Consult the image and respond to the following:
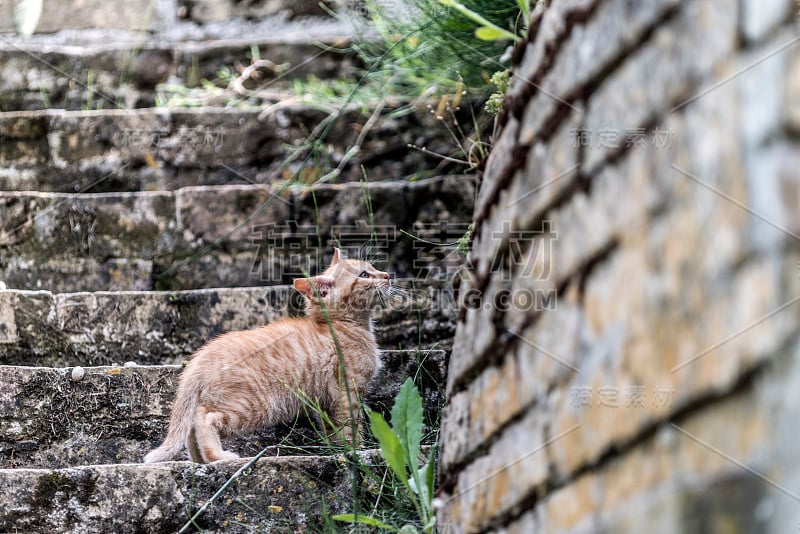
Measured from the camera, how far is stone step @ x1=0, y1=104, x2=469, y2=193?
3236 millimetres

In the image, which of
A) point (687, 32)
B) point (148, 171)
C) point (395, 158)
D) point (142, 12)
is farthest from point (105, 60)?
point (687, 32)

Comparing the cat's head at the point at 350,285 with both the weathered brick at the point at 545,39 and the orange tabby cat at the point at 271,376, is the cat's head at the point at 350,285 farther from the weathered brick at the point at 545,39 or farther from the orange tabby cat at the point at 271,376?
the weathered brick at the point at 545,39

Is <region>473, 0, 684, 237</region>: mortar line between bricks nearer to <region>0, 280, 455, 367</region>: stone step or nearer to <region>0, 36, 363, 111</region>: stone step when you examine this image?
<region>0, 280, 455, 367</region>: stone step

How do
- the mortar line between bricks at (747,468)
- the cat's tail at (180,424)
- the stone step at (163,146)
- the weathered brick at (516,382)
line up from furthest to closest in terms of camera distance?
the stone step at (163,146) → the cat's tail at (180,424) → the weathered brick at (516,382) → the mortar line between bricks at (747,468)

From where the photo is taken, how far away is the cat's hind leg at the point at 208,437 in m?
2.03

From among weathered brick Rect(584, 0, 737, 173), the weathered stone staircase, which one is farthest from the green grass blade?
weathered brick Rect(584, 0, 737, 173)

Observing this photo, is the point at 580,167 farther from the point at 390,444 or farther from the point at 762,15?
Answer: the point at 390,444

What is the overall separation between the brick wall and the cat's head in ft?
5.26

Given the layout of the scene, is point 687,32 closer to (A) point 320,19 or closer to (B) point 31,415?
(B) point 31,415

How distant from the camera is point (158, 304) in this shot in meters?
2.47

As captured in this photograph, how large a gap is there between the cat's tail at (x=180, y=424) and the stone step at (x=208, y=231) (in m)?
0.84

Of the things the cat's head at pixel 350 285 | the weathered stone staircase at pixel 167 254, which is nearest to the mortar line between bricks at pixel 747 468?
the weathered stone staircase at pixel 167 254

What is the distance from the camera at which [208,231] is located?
2.86 meters

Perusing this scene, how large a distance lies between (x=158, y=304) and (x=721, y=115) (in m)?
2.16
